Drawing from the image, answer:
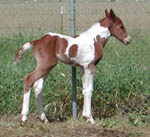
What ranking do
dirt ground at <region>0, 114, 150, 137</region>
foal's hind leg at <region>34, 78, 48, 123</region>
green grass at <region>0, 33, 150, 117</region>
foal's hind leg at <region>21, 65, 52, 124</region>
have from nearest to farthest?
dirt ground at <region>0, 114, 150, 137</region>
foal's hind leg at <region>21, 65, 52, 124</region>
foal's hind leg at <region>34, 78, 48, 123</region>
green grass at <region>0, 33, 150, 117</region>

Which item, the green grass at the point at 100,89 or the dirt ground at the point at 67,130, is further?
the green grass at the point at 100,89

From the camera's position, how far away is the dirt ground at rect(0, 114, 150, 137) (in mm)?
5215

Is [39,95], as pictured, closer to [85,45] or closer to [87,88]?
[87,88]

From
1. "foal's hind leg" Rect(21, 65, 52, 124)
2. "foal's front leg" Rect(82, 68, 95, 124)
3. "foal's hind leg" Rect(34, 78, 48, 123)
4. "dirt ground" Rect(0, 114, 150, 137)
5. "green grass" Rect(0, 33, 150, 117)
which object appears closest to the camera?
"dirt ground" Rect(0, 114, 150, 137)

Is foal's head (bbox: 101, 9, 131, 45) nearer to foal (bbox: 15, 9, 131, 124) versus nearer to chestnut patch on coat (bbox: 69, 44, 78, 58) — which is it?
foal (bbox: 15, 9, 131, 124)

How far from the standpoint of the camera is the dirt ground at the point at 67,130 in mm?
5215

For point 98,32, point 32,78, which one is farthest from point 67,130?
point 98,32

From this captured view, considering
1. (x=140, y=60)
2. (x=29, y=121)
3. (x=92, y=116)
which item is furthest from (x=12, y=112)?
(x=140, y=60)

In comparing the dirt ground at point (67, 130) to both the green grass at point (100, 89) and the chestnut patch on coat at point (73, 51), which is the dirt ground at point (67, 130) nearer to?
the green grass at point (100, 89)

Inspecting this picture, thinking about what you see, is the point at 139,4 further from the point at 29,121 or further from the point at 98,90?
the point at 29,121

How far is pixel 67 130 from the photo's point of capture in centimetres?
547

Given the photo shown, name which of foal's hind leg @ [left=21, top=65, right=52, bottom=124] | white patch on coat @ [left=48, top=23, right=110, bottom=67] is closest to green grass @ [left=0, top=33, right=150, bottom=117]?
foal's hind leg @ [left=21, top=65, right=52, bottom=124]

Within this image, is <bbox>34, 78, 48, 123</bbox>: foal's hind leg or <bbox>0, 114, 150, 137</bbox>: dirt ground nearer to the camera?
<bbox>0, 114, 150, 137</bbox>: dirt ground

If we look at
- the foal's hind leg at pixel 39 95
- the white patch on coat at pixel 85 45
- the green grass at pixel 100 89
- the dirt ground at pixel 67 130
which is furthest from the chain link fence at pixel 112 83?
the white patch on coat at pixel 85 45
